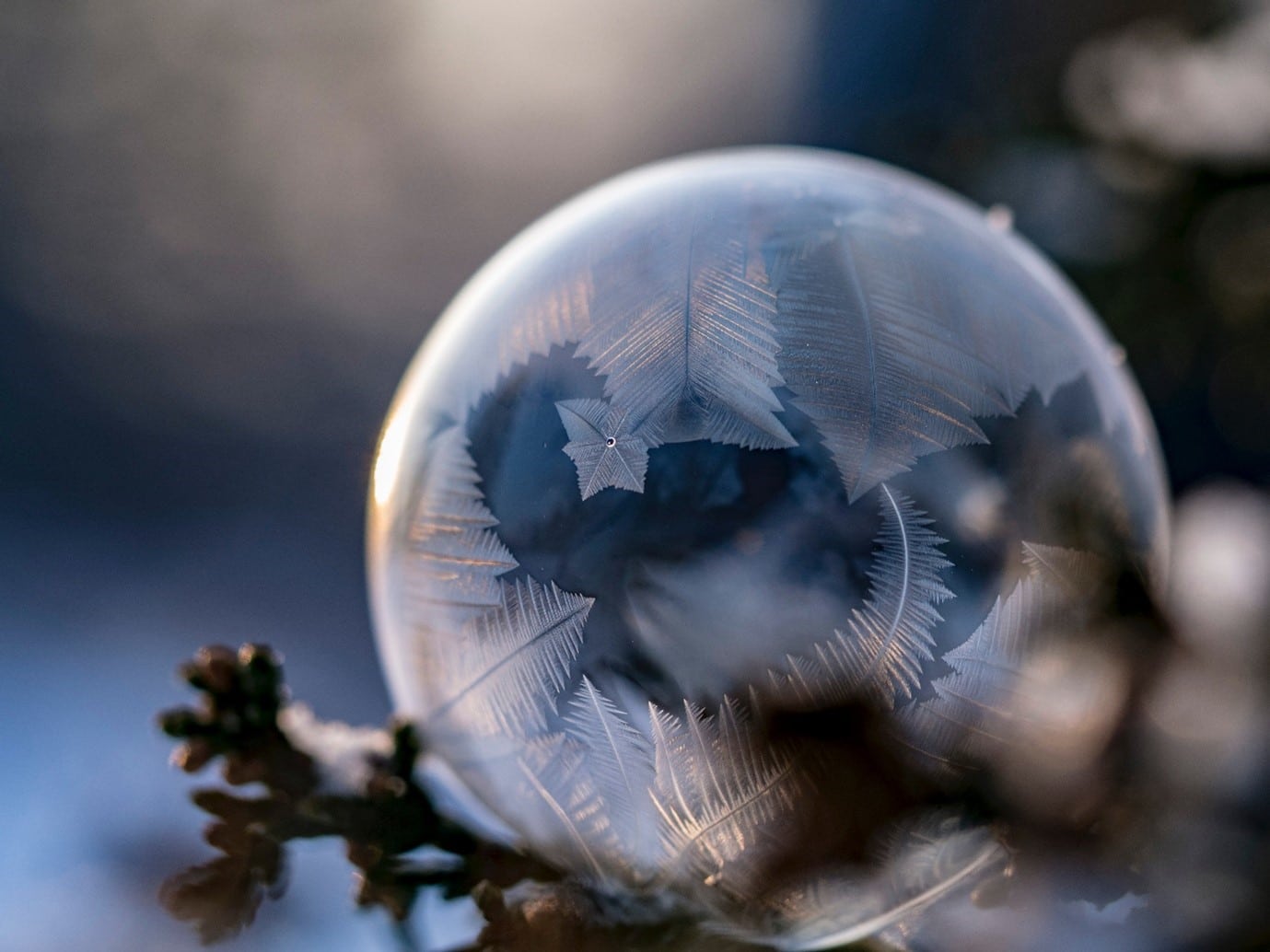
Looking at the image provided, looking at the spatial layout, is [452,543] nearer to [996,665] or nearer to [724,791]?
[724,791]

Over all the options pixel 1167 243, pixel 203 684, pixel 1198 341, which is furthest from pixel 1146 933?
pixel 1167 243

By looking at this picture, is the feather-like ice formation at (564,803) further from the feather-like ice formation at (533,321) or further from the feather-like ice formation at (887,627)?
the feather-like ice formation at (533,321)

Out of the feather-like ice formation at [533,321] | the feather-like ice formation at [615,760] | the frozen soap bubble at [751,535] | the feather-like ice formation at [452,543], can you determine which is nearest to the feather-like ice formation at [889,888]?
the frozen soap bubble at [751,535]

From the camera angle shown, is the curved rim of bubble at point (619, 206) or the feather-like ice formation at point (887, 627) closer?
the feather-like ice formation at point (887, 627)

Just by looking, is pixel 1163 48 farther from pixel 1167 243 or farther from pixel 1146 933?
pixel 1146 933

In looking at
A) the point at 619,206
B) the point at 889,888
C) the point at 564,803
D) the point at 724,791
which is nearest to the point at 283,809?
the point at 564,803
